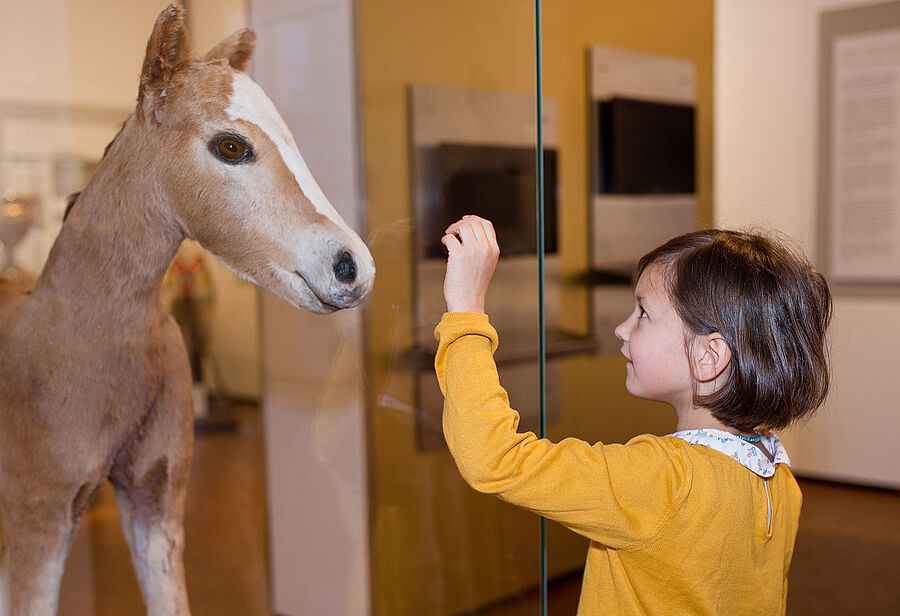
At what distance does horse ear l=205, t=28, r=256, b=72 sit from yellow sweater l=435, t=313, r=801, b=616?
0.98 ft

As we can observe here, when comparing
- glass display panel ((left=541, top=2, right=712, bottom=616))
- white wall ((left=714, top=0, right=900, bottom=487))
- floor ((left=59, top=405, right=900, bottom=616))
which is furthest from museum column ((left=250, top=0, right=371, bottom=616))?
white wall ((left=714, top=0, right=900, bottom=487))

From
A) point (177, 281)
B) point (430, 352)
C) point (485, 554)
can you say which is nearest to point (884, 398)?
point (485, 554)

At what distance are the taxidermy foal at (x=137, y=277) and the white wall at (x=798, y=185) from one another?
52.9 inches

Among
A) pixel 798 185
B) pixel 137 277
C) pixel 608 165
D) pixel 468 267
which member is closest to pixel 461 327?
pixel 468 267

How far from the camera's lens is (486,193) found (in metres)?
0.97

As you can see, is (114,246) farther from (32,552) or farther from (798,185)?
(798,185)

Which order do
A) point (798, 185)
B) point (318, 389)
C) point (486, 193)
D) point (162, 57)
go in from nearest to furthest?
1. point (162, 57)
2. point (318, 389)
3. point (486, 193)
4. point (798, 185)

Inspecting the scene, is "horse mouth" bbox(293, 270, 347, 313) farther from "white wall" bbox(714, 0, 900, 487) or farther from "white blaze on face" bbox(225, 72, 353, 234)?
"white wall" bbox(714, 0, 900, 487)

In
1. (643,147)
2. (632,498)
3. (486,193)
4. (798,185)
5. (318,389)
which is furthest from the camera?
(798,185)

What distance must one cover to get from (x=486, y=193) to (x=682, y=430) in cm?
35

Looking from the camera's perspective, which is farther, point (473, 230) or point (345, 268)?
point (473, 230)

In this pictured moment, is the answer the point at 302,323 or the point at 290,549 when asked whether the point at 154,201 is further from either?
the point at 290,549

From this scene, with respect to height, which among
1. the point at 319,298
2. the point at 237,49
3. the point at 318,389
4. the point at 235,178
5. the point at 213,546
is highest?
the point at 237,49

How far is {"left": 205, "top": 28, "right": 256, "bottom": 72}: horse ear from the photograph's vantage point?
0.70 meters
